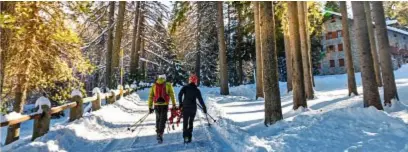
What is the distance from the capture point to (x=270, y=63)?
10.0m

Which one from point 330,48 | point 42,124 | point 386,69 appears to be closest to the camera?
point 42,124

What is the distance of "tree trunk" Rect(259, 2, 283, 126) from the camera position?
32.7 feet

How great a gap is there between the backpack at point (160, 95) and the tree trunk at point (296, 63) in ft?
17.2

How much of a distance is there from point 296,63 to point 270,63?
11.5 feet

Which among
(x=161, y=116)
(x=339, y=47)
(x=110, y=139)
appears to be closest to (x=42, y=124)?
(x=110, y=139)

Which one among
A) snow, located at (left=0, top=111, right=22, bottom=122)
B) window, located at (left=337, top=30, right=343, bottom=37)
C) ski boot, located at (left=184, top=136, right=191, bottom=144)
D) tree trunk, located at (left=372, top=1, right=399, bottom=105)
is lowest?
ski boot, located at (left=184, top=136, right=191, bottom=144)

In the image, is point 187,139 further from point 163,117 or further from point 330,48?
point 330,48

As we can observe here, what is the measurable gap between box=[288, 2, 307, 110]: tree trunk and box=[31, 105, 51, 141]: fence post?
8.15m

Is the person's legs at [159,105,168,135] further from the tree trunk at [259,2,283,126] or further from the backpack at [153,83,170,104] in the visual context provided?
the tree trunk at [259,2,283,126]

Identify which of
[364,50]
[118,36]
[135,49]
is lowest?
[364,50]

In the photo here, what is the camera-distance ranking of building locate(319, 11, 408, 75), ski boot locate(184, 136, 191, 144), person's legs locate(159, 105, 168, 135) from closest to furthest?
ski boot locate(184, 136, 191, 144), person's legs locate(159, 105, 168, 135), building locate(319, 11, 408, 75)

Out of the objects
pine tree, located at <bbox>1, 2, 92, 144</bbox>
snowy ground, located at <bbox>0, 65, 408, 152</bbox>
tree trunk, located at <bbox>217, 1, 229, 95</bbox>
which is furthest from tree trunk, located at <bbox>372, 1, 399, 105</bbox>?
tree trunk, located at <bbox>217, 1, 229, 95</bbox>

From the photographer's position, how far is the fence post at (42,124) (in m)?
8.64

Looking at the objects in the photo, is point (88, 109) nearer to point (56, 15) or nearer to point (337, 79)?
point (56, 15)
